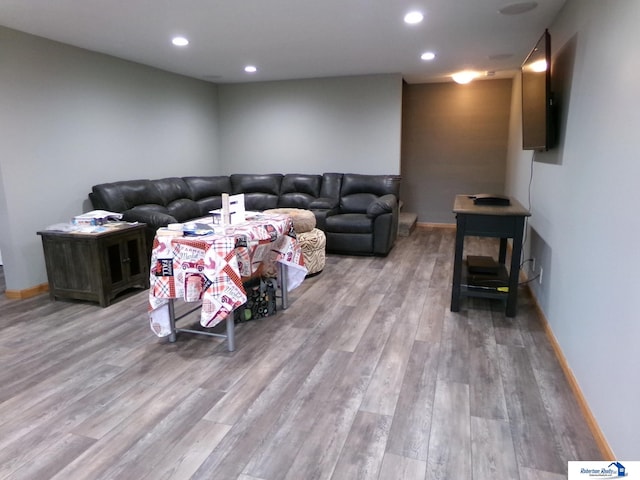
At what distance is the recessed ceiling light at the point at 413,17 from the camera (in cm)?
317

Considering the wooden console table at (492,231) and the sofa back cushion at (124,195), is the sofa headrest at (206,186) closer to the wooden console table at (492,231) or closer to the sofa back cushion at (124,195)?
the sofa back cushion at (124,195)

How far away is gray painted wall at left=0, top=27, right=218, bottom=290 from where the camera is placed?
11.7 feet

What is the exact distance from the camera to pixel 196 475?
162 cm

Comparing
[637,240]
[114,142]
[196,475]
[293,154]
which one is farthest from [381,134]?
[196,475]

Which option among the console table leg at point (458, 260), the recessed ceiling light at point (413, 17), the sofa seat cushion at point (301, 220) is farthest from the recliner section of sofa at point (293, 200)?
the recessed ceiling light at point (413, 17)

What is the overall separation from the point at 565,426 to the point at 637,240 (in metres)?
0.95

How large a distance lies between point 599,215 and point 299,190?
14.3 feet

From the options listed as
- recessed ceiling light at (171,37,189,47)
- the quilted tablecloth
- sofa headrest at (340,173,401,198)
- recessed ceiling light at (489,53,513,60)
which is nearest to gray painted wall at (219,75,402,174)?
sofa headrest at (340,173,401,198)

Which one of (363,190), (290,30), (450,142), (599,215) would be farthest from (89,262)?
(450,142)

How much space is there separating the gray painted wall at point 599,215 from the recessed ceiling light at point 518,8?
0.79 ft

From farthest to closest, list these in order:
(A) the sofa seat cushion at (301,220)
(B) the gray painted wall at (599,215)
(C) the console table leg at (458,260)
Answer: (A) the sofa seat cushion at (301,220), (C) the console table leg at (458,260), (B) the gray painted wall at (599,215)

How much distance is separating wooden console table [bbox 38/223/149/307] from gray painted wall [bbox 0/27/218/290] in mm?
411

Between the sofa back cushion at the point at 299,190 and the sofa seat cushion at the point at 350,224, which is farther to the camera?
the sofa back cushion at the point at 299,190

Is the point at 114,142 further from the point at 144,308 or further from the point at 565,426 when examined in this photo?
the point at 565,426
